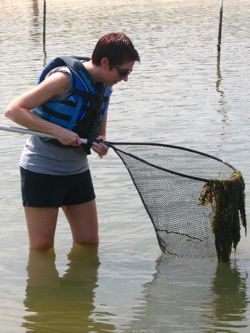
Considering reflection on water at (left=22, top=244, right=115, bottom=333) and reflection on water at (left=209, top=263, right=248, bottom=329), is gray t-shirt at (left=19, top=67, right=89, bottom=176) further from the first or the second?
reflection on water at (left=209, top=263, right=248, bottom=329)

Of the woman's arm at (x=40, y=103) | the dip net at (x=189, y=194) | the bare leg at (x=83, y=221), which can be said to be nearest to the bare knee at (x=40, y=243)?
the bare leg at (x=83, y=221)

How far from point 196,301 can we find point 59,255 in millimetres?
1660

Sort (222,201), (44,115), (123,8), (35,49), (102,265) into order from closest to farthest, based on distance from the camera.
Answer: (44,115)
(222,201)
(102,265)
(35,49)
(123,8)

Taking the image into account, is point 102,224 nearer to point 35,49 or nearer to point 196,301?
point 196,301

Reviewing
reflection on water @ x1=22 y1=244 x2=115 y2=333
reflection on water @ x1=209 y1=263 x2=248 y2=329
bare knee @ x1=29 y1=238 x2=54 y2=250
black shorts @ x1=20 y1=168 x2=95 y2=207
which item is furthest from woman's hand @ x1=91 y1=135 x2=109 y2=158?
reflection on water @ x1=209 y1=263 x2=248 y2=329

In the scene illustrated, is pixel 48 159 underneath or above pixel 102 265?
above

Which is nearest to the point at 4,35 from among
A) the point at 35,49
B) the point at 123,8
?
the point at 35,49

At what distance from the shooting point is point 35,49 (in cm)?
2738

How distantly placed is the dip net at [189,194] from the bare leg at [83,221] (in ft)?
1.44

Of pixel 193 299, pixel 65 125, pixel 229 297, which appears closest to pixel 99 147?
pixel 65 125

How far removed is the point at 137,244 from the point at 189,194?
1342 mm

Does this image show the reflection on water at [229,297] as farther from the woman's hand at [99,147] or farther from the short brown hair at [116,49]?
the short brown hair at [116,49]

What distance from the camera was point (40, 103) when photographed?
20.6ft

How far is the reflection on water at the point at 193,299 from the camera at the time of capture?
20.8 ft
